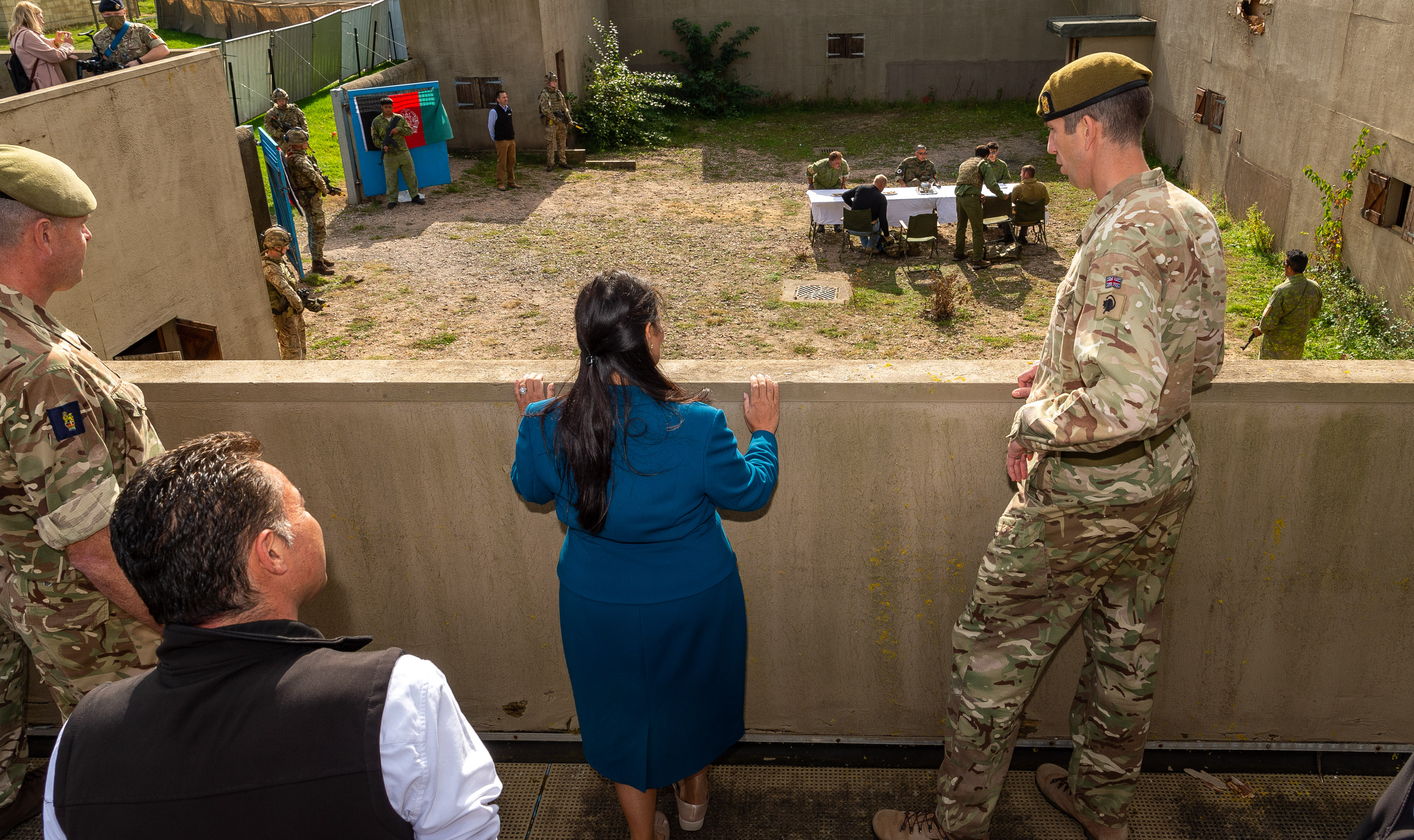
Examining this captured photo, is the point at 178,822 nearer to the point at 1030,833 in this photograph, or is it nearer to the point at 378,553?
the point at 378,553

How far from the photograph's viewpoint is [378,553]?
10.2 feet

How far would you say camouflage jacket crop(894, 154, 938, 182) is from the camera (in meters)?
13.9

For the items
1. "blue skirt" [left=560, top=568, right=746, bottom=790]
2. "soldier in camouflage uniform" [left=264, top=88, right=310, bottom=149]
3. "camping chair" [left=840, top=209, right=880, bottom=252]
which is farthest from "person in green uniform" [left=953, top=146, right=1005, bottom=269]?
"blue skirt" [left=560, top=568, right=746, bottom=790]

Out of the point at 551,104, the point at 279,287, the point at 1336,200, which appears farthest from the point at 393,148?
the point at 1336,200

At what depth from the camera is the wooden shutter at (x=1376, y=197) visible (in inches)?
387

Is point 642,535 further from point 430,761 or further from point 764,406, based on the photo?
point 430,761

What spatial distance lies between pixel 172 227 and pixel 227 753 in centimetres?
646

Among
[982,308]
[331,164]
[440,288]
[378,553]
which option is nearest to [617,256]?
[440,288]

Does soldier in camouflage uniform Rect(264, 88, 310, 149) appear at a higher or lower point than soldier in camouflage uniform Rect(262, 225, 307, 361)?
higher

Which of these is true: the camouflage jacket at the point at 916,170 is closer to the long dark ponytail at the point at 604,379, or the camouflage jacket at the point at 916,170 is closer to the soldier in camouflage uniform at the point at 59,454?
the long dark ponytail at the point at 604,379

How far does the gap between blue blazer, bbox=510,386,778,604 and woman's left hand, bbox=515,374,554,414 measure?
33 centimetres

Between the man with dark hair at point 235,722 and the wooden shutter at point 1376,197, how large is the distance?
445 inches

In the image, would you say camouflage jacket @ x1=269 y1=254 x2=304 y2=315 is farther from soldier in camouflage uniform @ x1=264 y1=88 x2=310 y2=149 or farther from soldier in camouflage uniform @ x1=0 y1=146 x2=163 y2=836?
soldier in camouflage uniform @ x1=0 y1=146 x2=163 y2=836

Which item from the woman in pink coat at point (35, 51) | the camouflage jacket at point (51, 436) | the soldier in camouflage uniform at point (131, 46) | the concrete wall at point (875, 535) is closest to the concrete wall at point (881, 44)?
the soldier in camouflage uniform at point (131, 46)
